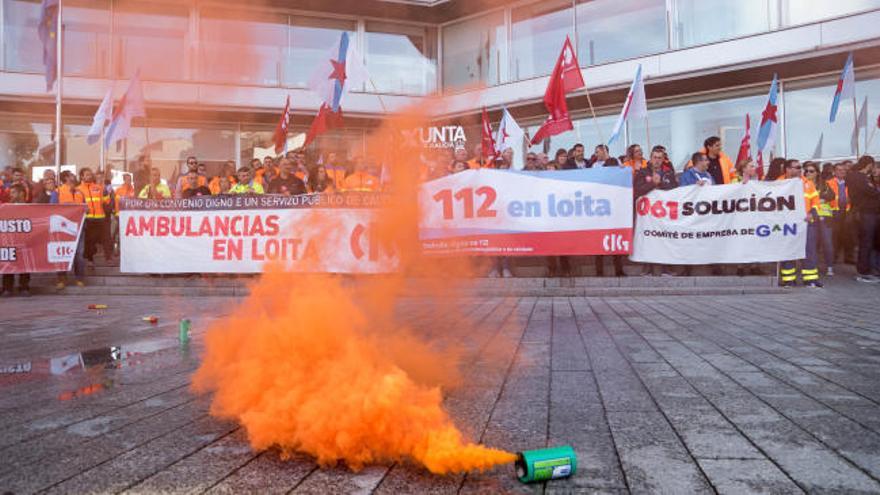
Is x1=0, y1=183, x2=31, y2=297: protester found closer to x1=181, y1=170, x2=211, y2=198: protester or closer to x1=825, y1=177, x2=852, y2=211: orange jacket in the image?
x1=181, y1=170, x2=211, y2=198: protester


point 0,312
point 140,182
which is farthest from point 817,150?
point 0,312

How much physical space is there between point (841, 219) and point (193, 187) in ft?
45.1

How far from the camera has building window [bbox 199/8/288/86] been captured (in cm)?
273

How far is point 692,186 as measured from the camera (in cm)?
1038

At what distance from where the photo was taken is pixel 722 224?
33.4 ft

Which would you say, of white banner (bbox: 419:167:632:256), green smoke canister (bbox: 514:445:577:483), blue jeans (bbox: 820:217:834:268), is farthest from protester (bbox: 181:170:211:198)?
blue jeans (bbox: 820:217:834:268)

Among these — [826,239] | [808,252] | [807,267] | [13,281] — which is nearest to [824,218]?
[826,239]

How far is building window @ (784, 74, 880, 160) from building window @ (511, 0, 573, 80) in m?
6.52

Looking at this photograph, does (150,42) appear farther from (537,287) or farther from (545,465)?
(537,287)

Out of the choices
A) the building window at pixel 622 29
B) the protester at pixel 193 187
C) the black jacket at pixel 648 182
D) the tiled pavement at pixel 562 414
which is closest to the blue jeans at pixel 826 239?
the black jacket at pixel 648 182

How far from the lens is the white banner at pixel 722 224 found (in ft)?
32.9

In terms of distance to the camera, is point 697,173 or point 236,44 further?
point 697,173

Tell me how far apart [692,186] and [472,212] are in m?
3.79

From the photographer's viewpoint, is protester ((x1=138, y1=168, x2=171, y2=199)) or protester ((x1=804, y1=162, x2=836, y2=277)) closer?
protester ((x1=804, y1=162, x2=836, y2=277))
